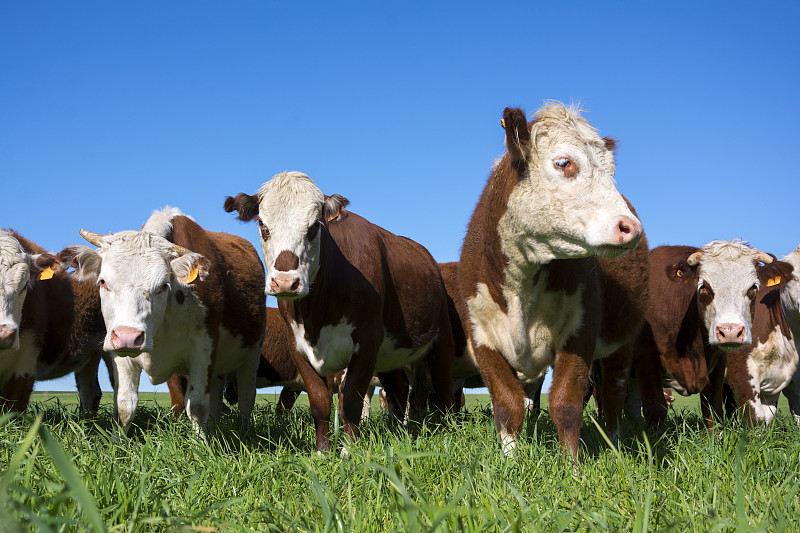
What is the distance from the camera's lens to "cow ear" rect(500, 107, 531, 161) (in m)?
4.73

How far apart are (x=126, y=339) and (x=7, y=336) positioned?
1.50 meters

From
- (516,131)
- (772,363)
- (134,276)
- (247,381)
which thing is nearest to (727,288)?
(772,363)

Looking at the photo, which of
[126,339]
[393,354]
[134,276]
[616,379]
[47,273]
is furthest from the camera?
[393,354]

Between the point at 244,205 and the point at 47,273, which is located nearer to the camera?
the point at 244,205

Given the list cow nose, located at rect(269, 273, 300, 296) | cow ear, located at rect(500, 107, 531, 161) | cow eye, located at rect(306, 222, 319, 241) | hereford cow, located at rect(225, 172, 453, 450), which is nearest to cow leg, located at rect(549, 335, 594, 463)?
cow ear, located at rect(500, 107, 531, 161)

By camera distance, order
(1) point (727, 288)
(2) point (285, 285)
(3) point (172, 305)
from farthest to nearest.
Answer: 1. (1) point (727, 288)
2. (3) point (172, 305)
3. (2) point (285, 285)

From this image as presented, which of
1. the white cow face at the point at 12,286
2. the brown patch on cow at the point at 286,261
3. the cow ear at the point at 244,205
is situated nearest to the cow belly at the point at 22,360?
the white cow face at the point at 12,286

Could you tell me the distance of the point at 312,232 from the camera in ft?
19.9

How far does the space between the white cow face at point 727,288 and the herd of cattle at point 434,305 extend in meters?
0.02

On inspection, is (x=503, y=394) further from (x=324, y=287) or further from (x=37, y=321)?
(x=37, y=321)

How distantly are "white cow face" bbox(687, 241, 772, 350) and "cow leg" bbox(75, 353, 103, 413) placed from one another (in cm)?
765

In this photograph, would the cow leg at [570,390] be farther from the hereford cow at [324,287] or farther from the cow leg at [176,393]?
the cow leg at [176,393]

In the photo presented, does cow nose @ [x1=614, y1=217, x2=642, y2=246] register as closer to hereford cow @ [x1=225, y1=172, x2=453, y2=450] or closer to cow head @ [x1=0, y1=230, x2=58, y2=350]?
hereford cow @ [x1=225, y1=172, x2=453, y2=450]

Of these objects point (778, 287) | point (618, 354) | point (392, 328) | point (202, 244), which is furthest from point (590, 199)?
point (778, 287)
